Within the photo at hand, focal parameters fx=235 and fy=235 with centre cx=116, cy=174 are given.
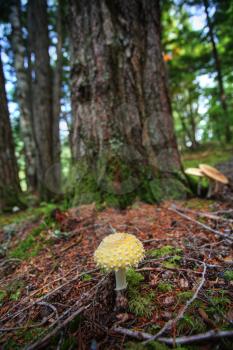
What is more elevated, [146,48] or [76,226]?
[146,48]

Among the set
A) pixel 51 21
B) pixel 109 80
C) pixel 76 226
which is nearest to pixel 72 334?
pixel 76 226

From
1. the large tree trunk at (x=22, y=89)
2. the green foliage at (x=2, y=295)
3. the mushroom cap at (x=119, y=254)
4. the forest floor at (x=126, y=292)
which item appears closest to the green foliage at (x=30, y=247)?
the forest floor at (x=126, y=292)

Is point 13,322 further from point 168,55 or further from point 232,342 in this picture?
point 168,55

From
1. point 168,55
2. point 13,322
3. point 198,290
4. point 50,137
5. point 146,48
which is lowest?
point 13,322

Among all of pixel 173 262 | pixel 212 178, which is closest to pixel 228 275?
pixel 173 262

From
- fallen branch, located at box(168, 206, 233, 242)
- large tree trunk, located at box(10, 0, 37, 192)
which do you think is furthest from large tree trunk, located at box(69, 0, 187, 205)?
large tree trunk, located at box(10, 0, 37, 192)

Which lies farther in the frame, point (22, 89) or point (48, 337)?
point (22, 89)

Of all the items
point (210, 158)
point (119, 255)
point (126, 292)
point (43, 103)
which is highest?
point (43, 103)

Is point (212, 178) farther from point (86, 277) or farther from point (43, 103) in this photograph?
point (43, 103)
